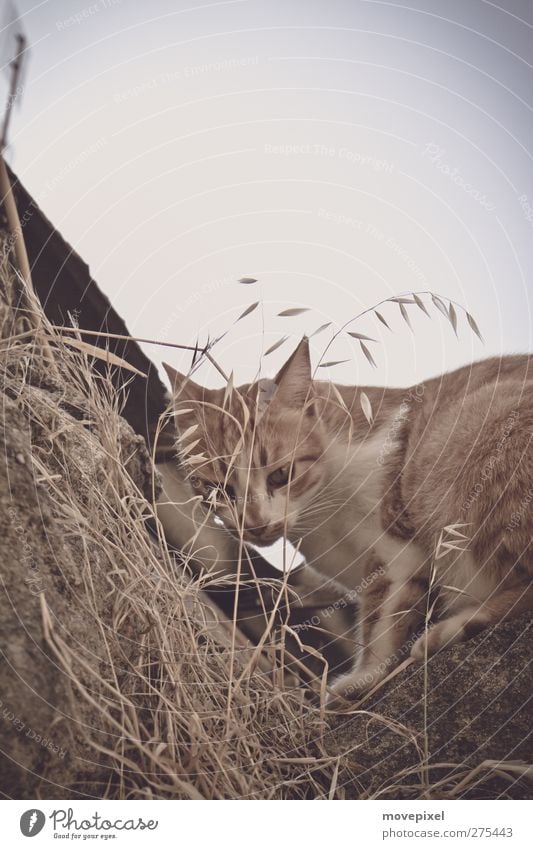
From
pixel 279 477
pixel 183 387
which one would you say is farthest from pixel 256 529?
pixel 183 387

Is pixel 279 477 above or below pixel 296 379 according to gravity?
below

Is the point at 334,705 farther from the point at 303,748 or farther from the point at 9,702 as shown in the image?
the point at 9,702

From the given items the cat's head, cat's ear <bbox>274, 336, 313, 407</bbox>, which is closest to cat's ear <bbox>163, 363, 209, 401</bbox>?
the cat's head

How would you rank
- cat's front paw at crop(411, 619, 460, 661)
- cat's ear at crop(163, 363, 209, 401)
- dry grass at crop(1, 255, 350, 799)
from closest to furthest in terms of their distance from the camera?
dry grass at crop(1, 255, 350, 799) < cat's front paw at crop(411, 619, 460, 661) < cat's ear at crop(163, 363, 209, 401)

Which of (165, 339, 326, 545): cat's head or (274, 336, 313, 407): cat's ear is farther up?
(274, 336, 313, 407): cat's ear

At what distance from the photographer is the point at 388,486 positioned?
0.99 m

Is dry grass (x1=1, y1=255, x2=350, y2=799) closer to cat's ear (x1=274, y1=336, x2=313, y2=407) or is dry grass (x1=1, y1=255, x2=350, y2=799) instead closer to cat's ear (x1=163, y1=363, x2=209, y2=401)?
cat's ear (x1=163, y1=363, x2=209, y2=401)

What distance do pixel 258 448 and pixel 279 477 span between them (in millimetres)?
53

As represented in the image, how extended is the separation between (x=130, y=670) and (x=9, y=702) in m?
0.12
